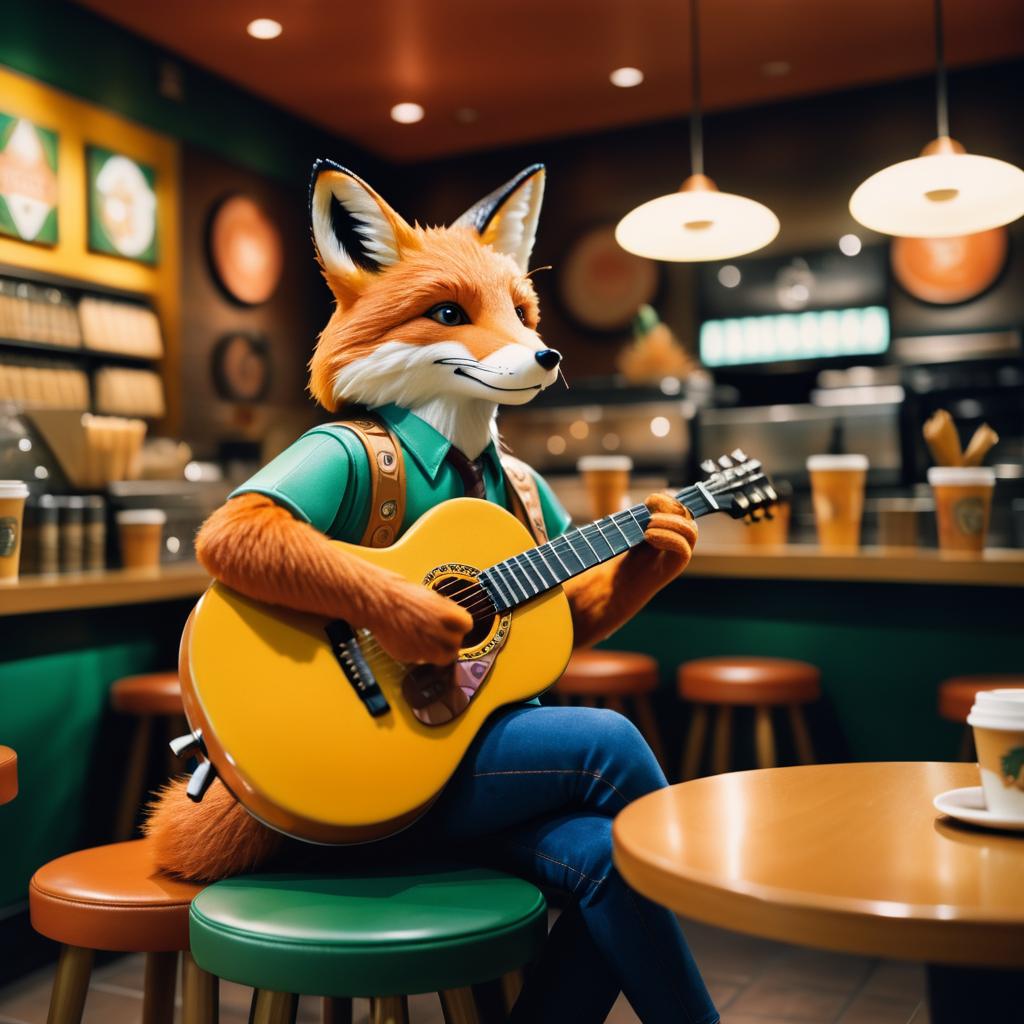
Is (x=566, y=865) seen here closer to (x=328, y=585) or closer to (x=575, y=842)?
(x=575, y=842)

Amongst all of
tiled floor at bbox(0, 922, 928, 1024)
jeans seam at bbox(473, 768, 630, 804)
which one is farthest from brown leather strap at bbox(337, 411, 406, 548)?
tiled floor at bbox(0, 922, 928, 1024)

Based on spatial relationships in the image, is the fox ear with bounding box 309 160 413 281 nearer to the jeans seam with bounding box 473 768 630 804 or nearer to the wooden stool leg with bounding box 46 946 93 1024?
the jeans seam with bounding box 473 768 630 804

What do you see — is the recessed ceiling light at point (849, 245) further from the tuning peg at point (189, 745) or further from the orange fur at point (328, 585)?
the tuning peg at point (189, 745)

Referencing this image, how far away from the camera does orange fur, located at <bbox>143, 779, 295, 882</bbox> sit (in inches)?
59.4

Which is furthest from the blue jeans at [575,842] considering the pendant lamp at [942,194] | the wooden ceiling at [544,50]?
the wooden ceiling at [544,50]

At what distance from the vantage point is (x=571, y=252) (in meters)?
6.57

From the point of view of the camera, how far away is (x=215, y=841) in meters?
1.52

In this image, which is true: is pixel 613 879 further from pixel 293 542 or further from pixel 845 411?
pixel 845 411

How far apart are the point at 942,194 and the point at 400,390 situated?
1700mm

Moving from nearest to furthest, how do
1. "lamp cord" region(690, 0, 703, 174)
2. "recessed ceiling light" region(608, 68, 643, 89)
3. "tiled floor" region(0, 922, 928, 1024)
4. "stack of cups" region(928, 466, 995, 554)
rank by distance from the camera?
"tiled floor" region(0, 922, 928, 1024), "stack of cups" region(928, 466, 995, 554), "lamp cord" region(690, 0, 703, 174), "recessed ceiling light" region(608, 68, 643, 89)

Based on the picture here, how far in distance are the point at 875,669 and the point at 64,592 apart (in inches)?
81.4

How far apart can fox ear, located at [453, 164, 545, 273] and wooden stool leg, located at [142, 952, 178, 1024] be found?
3.93ft

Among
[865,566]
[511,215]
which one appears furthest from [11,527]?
[865,566]

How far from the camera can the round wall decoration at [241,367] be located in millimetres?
5668
